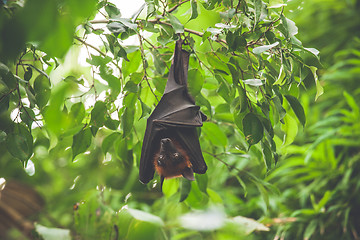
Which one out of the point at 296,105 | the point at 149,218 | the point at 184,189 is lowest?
the point at 184,189

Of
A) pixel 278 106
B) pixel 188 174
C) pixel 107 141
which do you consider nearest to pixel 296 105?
pixel 278 106

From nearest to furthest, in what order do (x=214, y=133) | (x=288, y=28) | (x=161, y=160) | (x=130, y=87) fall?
(x=288, y=28)
(x=130, y=87)
(x=161, y=160)
(x=214, y=133)

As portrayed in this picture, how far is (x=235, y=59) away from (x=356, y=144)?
8.68ft

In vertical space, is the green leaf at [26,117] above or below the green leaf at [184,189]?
above

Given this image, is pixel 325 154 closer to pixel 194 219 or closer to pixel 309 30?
pixel 309 30

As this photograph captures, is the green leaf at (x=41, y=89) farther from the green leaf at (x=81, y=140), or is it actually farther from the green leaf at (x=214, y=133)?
the green leaf at (x=214, y=133)

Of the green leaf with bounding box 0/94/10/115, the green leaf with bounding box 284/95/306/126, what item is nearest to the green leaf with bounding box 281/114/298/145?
the green leaf with bounding box 284/95/306/126

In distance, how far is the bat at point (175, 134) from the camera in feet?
4.67

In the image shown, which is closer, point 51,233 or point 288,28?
point 51,233

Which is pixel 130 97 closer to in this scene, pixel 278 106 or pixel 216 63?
pixel 216 63

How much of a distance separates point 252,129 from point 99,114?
570 mm

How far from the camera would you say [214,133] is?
1.69 meters

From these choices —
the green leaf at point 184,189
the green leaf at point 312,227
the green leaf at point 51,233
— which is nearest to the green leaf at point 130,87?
the green leaf at point 184,189

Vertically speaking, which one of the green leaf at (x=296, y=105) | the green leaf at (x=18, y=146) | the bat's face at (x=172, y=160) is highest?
the green leaf at (x=18, y=146)
